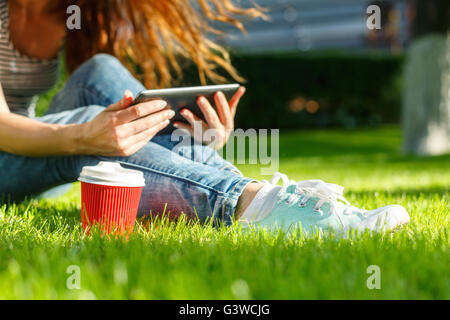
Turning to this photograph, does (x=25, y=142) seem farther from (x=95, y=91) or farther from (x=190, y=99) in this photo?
(x=190, y=99)

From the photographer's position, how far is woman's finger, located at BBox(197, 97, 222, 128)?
205 cm

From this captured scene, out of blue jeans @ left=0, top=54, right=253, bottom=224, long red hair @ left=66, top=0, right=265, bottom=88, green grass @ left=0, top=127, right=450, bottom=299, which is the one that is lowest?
green grass @ left=0, top=127, right=450, bottom=299

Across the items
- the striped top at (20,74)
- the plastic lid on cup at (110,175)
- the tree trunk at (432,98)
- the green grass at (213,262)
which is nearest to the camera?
the green grass at (213,262)

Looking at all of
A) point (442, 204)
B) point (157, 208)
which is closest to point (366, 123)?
point (442, 204)

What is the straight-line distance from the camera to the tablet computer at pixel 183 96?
1771 mm

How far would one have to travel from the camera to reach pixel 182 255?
145cm

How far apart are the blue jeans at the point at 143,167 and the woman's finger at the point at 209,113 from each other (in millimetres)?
132

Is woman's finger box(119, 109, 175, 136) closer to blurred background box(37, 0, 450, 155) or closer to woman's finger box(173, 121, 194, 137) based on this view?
woman's finger box(173, 121, 194, 137)

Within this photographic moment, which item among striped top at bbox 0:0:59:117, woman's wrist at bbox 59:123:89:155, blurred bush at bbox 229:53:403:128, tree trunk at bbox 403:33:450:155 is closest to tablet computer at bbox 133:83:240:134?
woman's wrist at bbox 59:123:89:155

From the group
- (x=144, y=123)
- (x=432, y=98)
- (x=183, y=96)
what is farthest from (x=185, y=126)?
(x=432, y=98)

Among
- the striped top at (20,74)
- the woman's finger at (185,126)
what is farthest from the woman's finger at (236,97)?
the striped top at (20,74)

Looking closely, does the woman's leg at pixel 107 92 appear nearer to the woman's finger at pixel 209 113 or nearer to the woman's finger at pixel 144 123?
the woman's finger at pixel 209 113

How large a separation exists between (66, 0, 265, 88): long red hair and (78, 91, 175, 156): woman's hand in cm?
96

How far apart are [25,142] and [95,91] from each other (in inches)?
16.1
